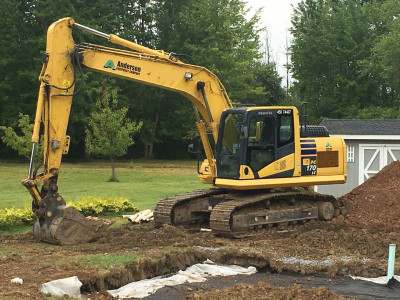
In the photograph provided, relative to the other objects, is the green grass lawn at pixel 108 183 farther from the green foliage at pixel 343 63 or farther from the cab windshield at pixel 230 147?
the green foliage at pixel 343 63

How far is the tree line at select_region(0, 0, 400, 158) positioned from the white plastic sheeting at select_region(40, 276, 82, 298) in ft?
120

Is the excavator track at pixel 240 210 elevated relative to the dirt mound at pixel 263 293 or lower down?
elevated

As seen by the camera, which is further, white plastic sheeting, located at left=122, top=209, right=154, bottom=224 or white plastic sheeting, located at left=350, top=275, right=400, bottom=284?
white plastic sheeting, located at left=122, top=209, right=154, bottom=224

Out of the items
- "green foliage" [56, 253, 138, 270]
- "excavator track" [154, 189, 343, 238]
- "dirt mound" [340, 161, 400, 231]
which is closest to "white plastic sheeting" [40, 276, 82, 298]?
"green foliage" [56, 253, 138, 270]

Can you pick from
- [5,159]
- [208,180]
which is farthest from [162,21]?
[208,180]

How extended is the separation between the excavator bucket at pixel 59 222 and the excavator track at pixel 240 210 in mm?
2766

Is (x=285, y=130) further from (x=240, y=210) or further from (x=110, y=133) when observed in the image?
(x=110, y=133)

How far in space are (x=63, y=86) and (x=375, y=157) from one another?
12180mm

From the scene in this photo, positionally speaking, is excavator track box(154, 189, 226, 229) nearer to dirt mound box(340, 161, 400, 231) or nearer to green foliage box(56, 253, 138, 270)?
dirt mound box(340, 161, 400, 231)

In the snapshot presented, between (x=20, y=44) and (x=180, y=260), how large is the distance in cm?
4006

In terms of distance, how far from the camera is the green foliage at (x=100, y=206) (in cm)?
1669

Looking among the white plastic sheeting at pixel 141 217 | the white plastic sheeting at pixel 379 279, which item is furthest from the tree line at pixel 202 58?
the white plastic sheeting at pixel 379 279

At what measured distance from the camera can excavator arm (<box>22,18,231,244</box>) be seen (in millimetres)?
12383

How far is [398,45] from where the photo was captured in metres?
42.7
